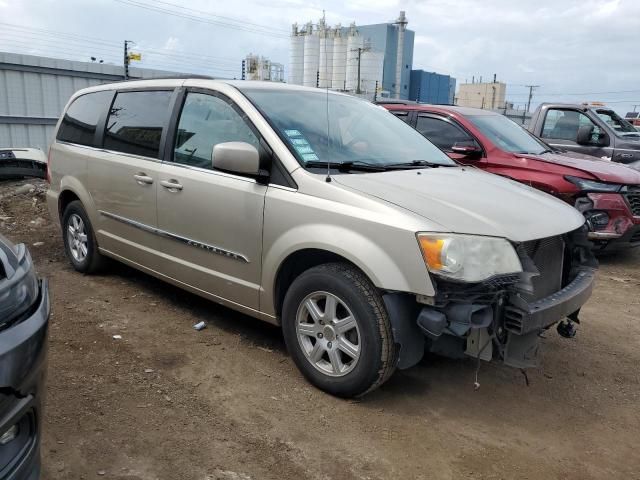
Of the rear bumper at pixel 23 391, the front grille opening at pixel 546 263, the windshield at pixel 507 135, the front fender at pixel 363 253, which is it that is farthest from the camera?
the windshield at pixel 507 135

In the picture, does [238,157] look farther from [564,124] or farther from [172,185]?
[564,124]

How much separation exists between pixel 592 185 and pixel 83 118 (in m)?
5.38

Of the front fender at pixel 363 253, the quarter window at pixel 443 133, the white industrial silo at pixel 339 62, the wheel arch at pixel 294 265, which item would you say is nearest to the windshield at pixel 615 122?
the quarter window at pixel 443 133

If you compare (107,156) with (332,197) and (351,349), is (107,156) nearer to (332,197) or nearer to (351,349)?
(332,197)

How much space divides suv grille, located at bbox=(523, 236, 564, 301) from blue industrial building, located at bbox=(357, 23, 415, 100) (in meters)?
44.7

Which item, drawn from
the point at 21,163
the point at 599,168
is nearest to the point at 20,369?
the point at 599,168

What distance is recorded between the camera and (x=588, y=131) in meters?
8.30

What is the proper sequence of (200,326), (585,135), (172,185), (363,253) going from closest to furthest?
(363,253)
(172,185)
(200,326)
(585,135)

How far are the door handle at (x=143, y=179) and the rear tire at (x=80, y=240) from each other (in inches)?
41.6

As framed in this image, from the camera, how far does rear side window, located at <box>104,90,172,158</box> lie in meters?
4.38

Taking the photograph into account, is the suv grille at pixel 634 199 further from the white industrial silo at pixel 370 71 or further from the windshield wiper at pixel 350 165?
the white industrial silo at pixel 370 71

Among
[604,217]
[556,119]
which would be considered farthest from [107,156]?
[556,119]

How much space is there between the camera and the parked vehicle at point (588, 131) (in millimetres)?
8320

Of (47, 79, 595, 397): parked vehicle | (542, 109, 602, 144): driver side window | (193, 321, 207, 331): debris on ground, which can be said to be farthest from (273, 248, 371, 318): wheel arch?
(542, 109, 602, 144): driver side window
